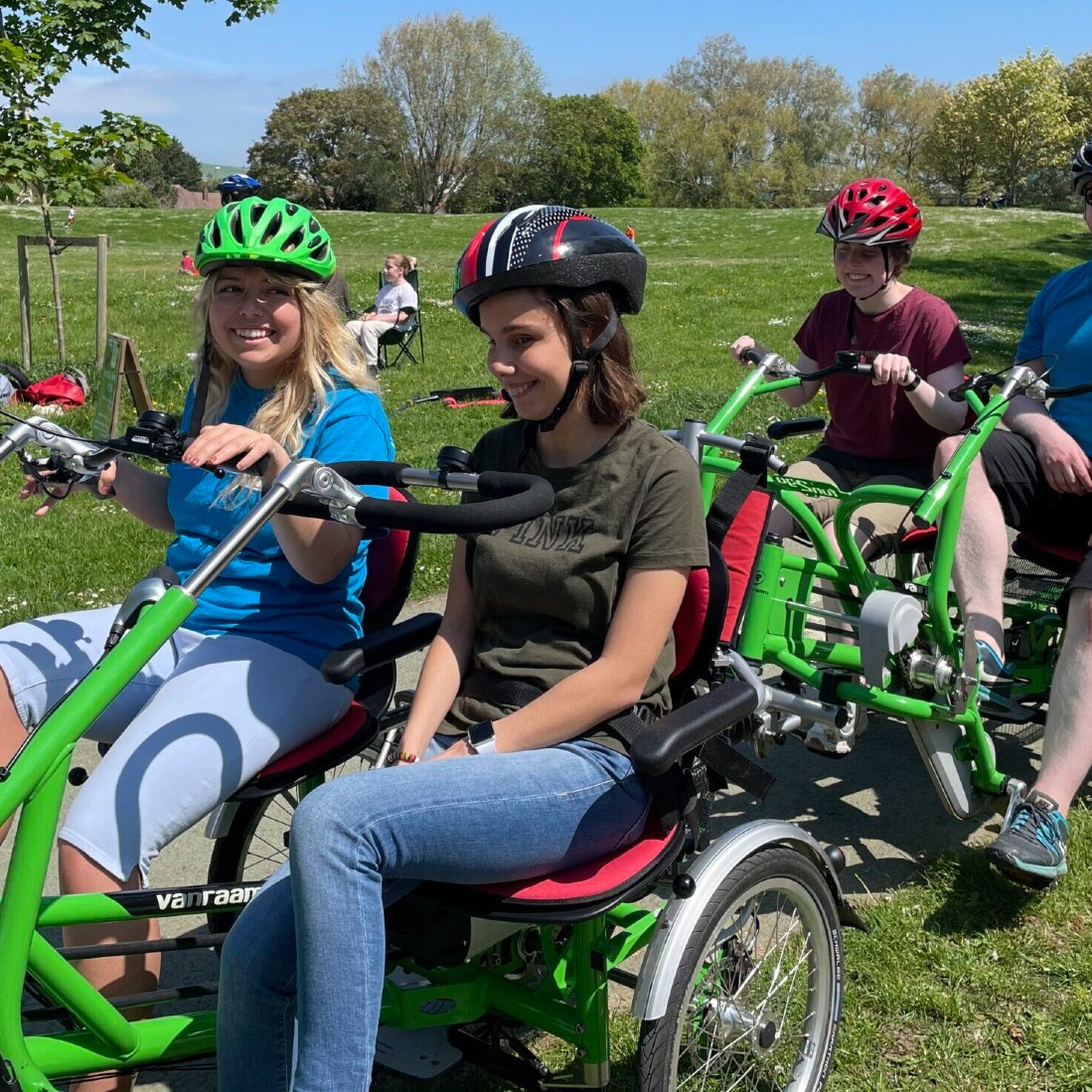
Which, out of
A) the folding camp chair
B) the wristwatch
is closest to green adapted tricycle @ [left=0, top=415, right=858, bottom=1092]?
the wristwatch

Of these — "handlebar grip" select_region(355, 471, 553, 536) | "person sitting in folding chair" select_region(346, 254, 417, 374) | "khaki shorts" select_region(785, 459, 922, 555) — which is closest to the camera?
"handlebar grip" select_region(355, 471, 553, 536)

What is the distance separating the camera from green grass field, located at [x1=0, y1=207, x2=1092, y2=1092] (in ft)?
9.84

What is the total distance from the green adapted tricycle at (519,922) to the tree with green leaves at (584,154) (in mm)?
64883

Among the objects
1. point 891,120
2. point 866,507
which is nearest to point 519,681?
point 866,507

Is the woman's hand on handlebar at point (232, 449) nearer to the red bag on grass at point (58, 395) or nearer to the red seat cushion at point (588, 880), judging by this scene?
the red seat cushion at point (588, 880)

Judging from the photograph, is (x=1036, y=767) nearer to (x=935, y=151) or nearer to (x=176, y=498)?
(x=176, y=498)

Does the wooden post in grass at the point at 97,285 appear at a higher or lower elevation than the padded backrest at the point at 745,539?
higher

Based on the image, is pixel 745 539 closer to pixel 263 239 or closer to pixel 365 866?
pixel 263 239

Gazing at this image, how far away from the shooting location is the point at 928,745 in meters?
3.67

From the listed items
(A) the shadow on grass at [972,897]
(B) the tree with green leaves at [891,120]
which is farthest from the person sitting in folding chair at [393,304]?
(B) the tree with green leaves at [891,120]

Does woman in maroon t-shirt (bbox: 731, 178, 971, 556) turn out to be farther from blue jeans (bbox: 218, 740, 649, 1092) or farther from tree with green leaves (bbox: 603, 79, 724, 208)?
tree with green leaves (bbox: 603, 79, 724, 208)

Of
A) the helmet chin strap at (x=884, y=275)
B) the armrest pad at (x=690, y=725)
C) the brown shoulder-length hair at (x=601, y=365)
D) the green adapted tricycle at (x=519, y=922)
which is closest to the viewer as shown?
the green adapted tricycle at (x=519, y=922)

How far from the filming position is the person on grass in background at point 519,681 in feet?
6.40

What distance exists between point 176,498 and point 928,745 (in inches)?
88.4
